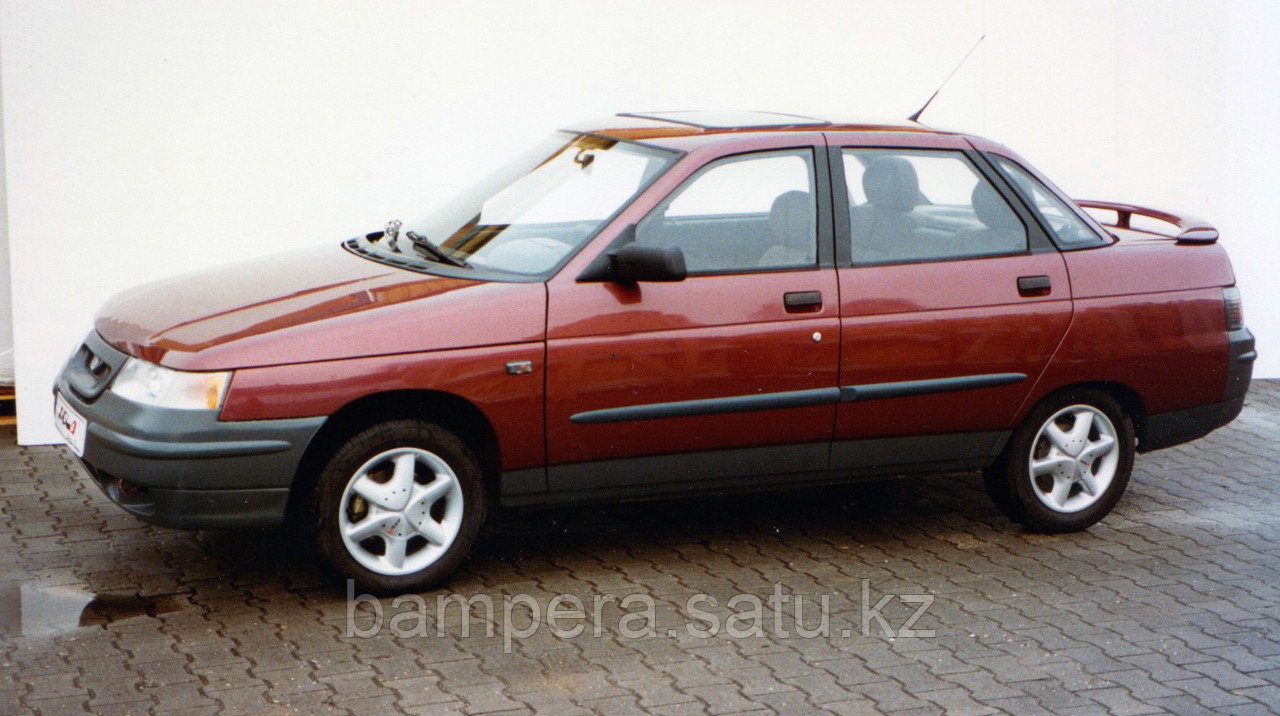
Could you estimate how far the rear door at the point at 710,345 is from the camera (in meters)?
5.29

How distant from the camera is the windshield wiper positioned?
18.4 ft

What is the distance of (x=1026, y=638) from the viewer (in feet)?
16.6

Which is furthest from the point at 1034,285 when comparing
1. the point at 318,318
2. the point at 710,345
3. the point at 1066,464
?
the point at 318,318

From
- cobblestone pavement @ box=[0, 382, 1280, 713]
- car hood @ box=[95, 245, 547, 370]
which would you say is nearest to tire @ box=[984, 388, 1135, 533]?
cobblestone pavement @ box=[0, 382, 1280, 713]

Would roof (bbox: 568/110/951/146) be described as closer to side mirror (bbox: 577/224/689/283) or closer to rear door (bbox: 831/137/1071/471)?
rear door (bbox: 831/137/1071/471)

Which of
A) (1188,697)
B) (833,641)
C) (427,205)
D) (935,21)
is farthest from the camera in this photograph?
(935,21)

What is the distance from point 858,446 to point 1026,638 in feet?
3.48

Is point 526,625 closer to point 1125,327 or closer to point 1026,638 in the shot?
point 1026,638

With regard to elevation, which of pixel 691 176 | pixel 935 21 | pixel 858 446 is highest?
pixel 935 21

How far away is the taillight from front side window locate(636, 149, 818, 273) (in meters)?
1.97

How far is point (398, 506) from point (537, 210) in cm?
133

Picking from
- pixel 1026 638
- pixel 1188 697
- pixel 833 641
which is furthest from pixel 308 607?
pixel 1188 697

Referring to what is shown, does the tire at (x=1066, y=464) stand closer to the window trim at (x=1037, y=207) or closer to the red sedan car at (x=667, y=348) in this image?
the red sedan car at (x=667, y=348)

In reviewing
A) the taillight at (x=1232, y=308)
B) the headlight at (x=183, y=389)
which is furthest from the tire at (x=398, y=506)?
the taillight at (x=1232, y=308)
